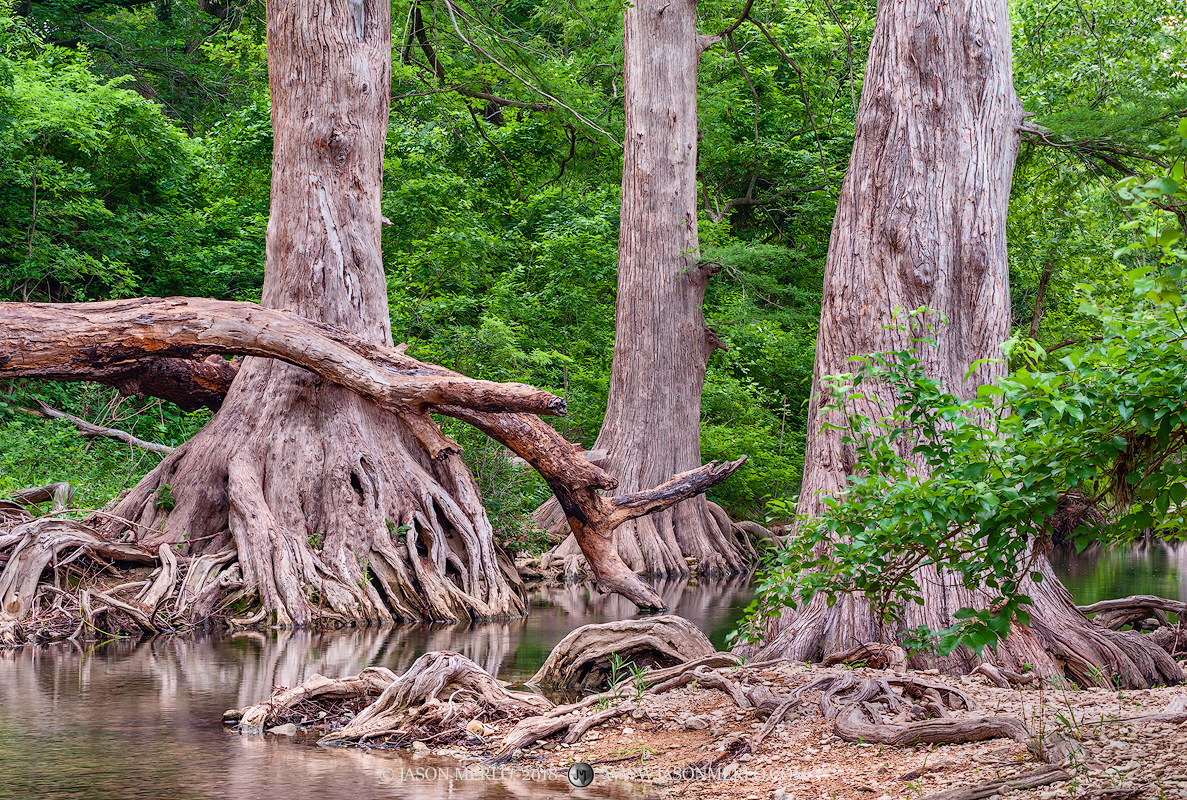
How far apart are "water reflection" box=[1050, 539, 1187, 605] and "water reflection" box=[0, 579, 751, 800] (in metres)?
6.17

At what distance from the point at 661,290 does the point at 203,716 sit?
12904 mm

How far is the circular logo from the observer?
206 inches

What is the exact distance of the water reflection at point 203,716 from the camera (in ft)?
16.7

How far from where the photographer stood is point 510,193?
26.0m

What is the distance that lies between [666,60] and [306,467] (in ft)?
34.1

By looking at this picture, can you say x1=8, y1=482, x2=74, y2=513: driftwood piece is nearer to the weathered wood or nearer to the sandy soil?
the weathered wood

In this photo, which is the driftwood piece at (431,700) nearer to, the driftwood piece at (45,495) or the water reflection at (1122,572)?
the water reflection at (1122,572)

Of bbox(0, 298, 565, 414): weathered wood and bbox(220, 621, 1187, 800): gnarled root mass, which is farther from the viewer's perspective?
bbox(0, 298, 565, 414): weathered wood

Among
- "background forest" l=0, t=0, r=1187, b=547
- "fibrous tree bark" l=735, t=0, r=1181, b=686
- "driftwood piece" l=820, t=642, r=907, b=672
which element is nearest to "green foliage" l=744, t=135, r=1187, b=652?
"driftwood piece" l=820, t=642, r=907, b=672

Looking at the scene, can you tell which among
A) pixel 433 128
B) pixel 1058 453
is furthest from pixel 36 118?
pixel 1058 453

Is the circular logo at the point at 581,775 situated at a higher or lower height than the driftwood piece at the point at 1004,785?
lower

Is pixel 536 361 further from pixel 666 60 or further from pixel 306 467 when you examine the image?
pixel 306 467

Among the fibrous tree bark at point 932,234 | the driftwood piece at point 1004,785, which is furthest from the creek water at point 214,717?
the fibrous tree bark at point 932,234

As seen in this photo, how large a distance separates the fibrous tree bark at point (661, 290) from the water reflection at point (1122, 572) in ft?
18.4
